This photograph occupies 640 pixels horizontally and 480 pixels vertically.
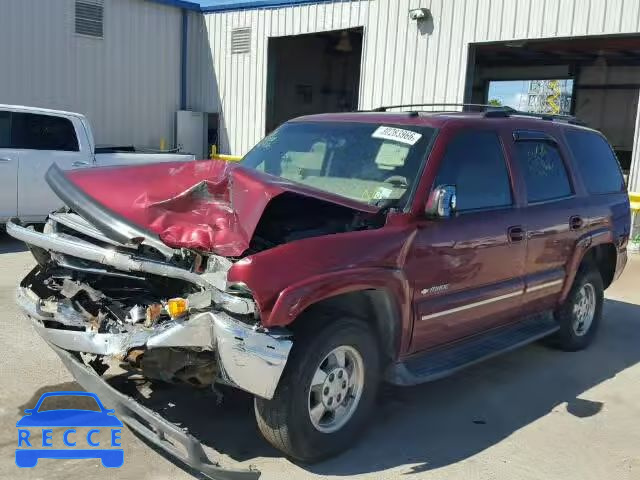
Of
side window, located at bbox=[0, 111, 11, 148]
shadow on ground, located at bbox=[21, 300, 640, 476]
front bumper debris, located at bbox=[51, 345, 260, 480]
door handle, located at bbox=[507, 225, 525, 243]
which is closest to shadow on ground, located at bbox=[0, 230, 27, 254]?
side window, located at bbox=[0, 111, 11, 148]

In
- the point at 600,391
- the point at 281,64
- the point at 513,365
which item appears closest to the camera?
the point at 600,391

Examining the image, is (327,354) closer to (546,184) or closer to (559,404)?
(559,404)

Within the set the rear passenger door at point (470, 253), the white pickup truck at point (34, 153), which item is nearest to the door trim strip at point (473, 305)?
the rear passenger door at point (470, 253)

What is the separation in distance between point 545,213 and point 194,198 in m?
2.77

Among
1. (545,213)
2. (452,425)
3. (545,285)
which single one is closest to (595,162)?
(545,213)

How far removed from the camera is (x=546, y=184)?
5051 millimetres

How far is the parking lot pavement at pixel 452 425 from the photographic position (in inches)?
136

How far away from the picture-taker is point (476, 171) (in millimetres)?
4383

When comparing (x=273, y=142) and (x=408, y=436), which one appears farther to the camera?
(x=273, y=142)

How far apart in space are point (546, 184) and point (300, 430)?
2.96 meters

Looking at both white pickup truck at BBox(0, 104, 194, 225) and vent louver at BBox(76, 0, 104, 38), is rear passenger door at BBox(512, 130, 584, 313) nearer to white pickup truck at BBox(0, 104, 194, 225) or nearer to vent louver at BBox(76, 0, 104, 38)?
white pickup truck at BBox(0, 104, 194, 225)

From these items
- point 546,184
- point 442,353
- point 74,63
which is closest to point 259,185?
point 442,353

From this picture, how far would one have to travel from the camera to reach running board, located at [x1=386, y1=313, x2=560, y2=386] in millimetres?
3771

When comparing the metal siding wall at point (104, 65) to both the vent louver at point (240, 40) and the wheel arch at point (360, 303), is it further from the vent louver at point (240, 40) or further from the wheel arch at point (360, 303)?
the wheel arch at point (360, 303)
